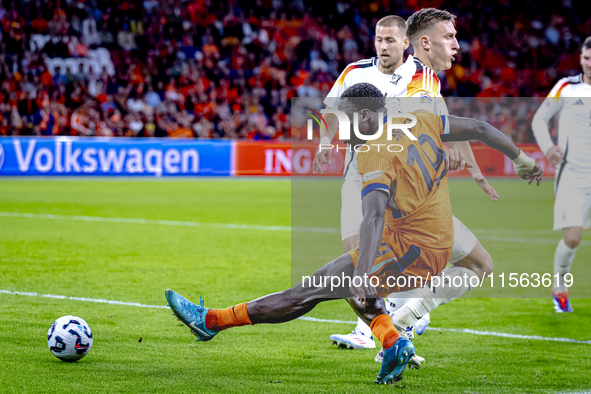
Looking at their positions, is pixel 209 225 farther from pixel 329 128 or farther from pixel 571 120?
pixel 329 128

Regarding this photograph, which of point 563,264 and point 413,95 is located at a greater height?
point 413,95

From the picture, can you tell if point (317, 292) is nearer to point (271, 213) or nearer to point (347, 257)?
point (347, 257)

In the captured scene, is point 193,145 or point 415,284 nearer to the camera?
point 415,284

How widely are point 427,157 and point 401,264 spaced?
1.89 feet

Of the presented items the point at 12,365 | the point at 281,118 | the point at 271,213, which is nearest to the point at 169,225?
the point at 271,213

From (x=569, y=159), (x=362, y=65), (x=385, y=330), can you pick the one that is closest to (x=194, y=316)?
(x=385, y=330)

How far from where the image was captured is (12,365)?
157 inches

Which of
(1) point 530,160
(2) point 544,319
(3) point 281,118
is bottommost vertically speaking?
(2) point 544,319

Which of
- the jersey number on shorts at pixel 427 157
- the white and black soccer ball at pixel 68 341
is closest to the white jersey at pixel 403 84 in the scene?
the jersey number on shorts at pixel 427 157

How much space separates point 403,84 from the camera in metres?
4.90

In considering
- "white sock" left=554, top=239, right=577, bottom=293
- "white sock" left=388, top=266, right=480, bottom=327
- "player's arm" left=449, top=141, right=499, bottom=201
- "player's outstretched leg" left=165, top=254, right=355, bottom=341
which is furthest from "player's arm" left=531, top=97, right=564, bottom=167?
"player's outstretched leg" left=165, top=254, right=355, bottom=341

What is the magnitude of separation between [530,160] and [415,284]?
929 mm

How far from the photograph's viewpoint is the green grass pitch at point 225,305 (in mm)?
3959

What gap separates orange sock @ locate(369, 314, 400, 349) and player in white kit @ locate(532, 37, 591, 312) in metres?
3.05
